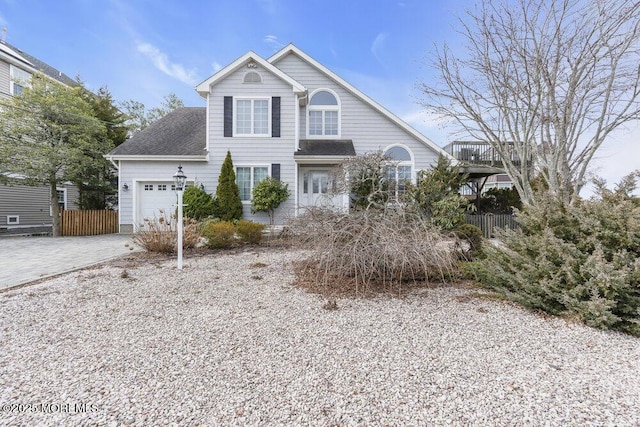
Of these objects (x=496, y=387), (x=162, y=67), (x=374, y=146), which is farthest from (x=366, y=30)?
(x=496, y=387)

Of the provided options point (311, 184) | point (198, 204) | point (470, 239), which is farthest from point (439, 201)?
point (198, 204)

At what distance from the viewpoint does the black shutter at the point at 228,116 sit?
11789 mm

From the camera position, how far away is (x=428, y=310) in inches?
153

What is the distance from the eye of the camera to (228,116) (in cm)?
1184

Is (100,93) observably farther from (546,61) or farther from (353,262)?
(546,61)

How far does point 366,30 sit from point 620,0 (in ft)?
26.9

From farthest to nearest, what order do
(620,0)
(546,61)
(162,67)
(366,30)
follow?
(162,67), (366,30), (546,61), (620,0)

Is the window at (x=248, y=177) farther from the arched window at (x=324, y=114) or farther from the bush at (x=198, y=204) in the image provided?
the arched window at (x=324, y=114)

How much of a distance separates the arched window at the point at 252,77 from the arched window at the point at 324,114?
2.45 meters

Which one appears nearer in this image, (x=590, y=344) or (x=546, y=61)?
(x=590, y=344)

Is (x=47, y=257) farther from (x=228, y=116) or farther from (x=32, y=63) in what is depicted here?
(x=32, y=63)

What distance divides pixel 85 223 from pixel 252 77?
975cm

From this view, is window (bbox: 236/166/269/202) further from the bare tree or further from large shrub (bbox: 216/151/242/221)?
the bare tree

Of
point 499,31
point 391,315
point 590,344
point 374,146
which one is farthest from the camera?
point 374,146
